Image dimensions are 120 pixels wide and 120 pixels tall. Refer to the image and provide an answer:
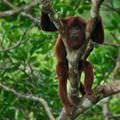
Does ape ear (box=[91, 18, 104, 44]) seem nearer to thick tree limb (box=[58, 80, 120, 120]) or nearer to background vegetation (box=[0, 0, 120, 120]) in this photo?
thick tree limb (box=[58, 80, 120, 120])

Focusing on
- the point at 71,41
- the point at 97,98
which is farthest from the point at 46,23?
the point at 97,98

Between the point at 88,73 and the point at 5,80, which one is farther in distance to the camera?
the point at 5,80

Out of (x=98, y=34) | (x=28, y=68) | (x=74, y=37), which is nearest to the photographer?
(x=98, y=34)

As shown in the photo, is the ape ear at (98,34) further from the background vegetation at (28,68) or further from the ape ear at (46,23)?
the background vegetation at (28,68)

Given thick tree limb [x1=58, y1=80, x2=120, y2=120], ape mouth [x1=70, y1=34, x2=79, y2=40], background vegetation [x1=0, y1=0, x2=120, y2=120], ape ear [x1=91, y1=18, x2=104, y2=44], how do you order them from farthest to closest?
background vegetation [x1=0, y1=0, x2=120, y2=120] → ape mouth [x1=70, y1=34, x2=79, y2=40] → ape ear [x1=91, y1=18, x2=104, y2=44] → thick tree limb [x1=58, y1=80, x2=120, y2=120]

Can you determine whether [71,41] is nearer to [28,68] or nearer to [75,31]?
[75,31]

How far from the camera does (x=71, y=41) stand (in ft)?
13.8

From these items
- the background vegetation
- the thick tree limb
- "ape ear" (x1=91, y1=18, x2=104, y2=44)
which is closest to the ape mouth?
"ape ear" (x1=91, y1=18, x2=104, y2=44)

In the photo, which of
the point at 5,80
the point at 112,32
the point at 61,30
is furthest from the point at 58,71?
the point at 5,80

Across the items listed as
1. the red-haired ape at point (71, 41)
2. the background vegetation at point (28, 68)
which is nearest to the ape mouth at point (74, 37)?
the red-haired ape at point (71, 41)

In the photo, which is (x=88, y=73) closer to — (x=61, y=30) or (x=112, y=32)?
(x=112, y=32)

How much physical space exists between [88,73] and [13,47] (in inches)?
50.2

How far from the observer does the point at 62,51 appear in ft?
15.3

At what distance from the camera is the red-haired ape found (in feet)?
13.7
